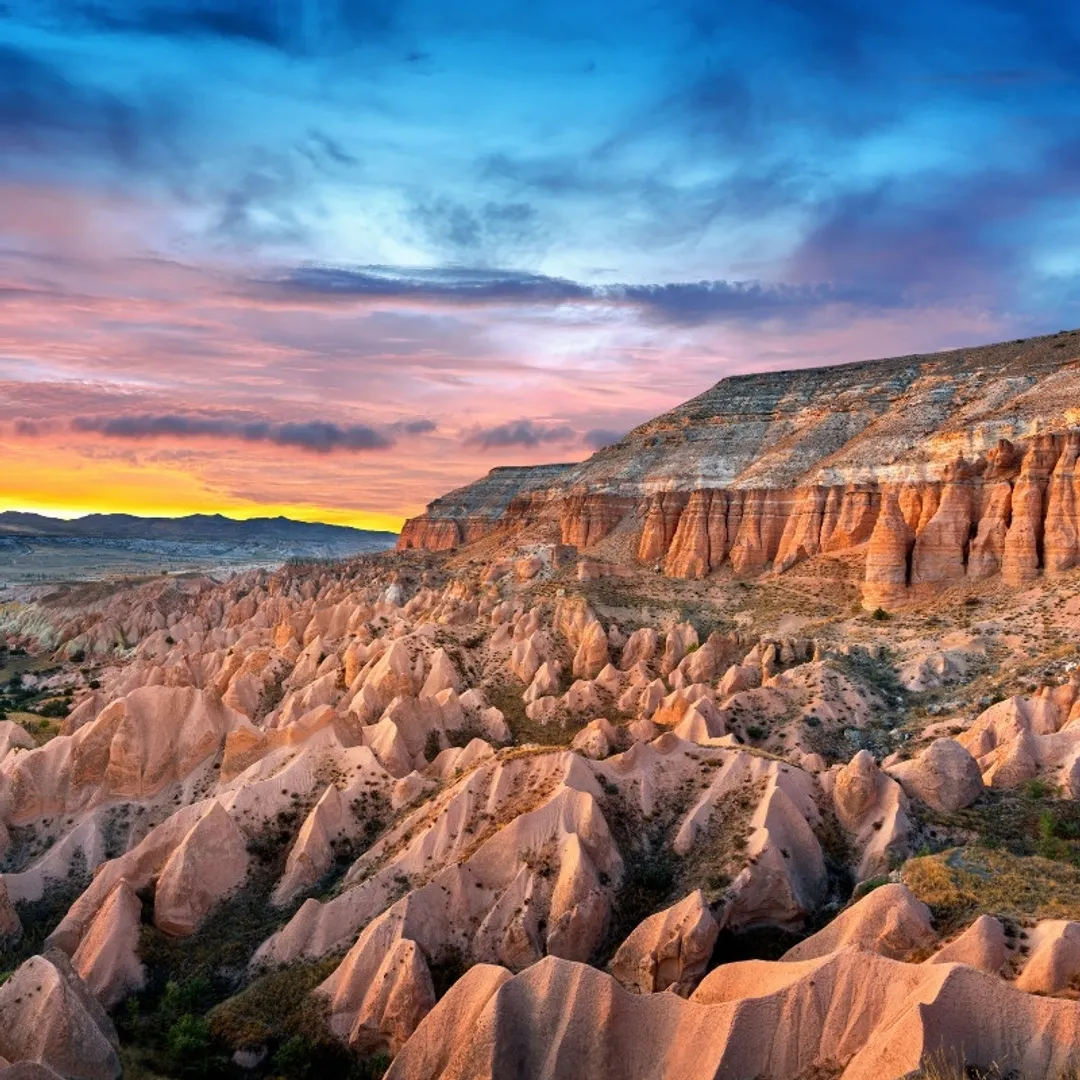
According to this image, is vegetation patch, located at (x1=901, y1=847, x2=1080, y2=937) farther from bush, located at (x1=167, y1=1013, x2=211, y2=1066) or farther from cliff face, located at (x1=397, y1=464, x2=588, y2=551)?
cliff face, located at (x1=397, y1=464, x2=588, y2=551)

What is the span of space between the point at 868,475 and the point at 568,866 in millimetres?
53460

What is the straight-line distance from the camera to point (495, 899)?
2353 centimetres

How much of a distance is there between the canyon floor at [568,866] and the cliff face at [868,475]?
5834 millimetres

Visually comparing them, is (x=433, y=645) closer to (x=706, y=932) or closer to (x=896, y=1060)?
(x=706, y=932)

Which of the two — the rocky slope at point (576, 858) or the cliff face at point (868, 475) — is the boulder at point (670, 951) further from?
the cliff face at point (868, 475)

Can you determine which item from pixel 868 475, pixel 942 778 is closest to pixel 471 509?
pixel 868 475

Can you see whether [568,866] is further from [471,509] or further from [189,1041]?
[471,509]

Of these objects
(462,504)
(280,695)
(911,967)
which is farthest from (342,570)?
(911,967)

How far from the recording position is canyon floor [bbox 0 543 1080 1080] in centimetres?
1630

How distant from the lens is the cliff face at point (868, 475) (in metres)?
54.7

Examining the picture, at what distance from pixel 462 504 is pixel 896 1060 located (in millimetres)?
136978

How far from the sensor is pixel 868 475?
6806cm

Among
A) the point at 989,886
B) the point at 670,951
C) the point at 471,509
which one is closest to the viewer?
the point at 989,886

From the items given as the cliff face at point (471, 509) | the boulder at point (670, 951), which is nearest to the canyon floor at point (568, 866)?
the boulder at point (670, 951)
